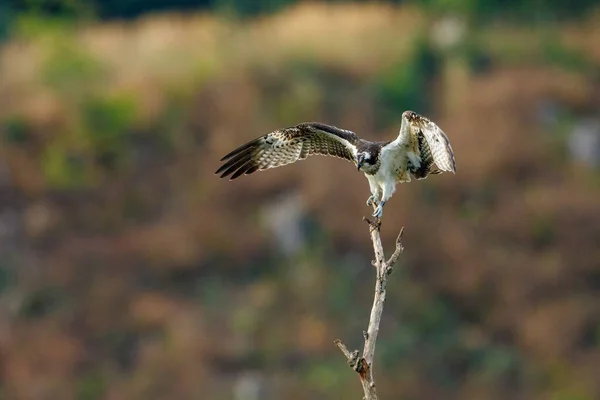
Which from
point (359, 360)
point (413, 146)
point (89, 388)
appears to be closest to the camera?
point (359, 360)

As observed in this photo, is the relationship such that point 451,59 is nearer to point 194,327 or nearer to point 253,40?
point 253,40

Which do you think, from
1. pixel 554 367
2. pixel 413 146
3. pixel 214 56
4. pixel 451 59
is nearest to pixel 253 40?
pixel 214 56

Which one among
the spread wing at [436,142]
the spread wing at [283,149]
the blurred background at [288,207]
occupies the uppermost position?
the blurred background at [288,207]

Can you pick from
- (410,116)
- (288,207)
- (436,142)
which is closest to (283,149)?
(410,116)

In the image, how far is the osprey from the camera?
10070 millimetres

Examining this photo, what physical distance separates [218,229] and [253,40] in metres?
8.77

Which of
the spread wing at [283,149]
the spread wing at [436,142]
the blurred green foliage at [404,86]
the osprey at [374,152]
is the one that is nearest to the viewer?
the spread wing at [436,142]

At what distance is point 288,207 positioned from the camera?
93.2 ft

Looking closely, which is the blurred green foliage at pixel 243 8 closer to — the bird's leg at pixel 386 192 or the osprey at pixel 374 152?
the osprey at pixel 374 152

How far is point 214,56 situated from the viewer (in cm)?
3453

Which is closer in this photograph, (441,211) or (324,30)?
(441,211)

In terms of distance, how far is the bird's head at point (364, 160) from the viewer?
34.0 ft

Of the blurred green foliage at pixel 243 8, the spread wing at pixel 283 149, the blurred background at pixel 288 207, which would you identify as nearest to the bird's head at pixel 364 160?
the spread wing at pixel 283 149

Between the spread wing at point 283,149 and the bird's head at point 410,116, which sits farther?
the spread wing at point 283,149
